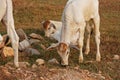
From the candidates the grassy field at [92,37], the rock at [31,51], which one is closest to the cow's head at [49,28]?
the grassy field at [92,37]

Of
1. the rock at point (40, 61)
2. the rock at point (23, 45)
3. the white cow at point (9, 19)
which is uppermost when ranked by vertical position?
the white cow at point (9, 19)

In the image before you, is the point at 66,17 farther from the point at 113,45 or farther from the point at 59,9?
the point at 59,9

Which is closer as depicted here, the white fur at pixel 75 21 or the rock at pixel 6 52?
the white fur at pixel 75 21

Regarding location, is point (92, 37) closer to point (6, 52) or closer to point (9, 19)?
point (6, 52)

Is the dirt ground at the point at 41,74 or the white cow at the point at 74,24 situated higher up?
the white cow at the point at 74,24

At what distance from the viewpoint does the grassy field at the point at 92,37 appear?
37.5 feet

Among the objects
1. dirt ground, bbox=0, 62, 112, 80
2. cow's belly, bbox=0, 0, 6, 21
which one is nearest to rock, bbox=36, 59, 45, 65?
dirt ground, bbox=0, 62, 112, 80

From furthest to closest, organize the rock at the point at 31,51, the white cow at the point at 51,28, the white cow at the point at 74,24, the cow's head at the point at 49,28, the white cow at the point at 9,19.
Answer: the cow's head at the point at 49,28, the white cow at the point at 51,28, the rock at the point at 31,51, the white cow at the point at 74,24, the white cow at the point at 9,19

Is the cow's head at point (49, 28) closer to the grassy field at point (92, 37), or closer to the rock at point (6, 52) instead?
the grassy field at point (92, 37)

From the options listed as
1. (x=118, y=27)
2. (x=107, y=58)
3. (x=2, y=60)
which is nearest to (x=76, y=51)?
(x=107, y=58)

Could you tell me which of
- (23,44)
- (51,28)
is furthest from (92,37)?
(23,44)

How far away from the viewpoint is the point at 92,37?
15.2 metres

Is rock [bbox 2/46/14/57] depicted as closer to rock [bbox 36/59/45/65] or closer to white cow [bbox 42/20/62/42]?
rock [bbox 36/59/45/65]

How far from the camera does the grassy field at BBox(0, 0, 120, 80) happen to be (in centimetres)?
1143
